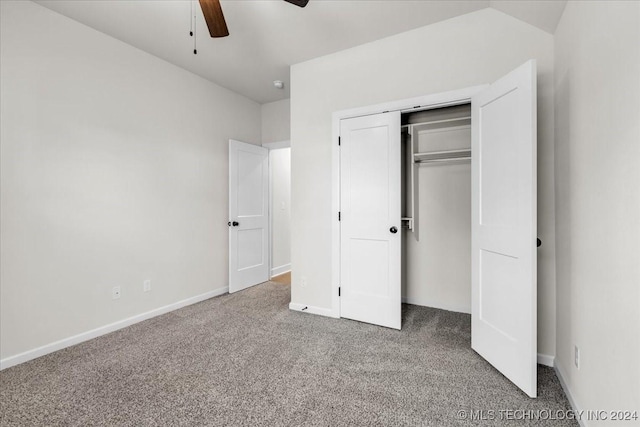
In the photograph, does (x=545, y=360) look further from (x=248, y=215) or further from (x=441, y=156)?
(x=248, y=215)

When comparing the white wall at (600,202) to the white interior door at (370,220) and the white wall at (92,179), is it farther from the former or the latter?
the white wall at (92,179)

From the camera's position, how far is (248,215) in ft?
14.7

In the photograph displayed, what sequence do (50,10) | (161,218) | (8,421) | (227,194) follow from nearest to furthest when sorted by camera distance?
(8,421) < (50,10) < (161,218) < (227,194)

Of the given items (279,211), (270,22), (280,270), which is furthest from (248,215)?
(270,22)

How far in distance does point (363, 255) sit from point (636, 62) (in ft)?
7.46

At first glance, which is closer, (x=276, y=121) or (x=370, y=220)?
(x=370, y=220)

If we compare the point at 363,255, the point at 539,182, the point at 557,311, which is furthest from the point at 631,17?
the point at 363,255

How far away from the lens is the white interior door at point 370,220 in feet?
9.28

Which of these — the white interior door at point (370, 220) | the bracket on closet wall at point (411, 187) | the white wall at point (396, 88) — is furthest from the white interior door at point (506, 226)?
the bracket on closet wall at point (411, 187)

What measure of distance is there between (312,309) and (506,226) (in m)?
2.12

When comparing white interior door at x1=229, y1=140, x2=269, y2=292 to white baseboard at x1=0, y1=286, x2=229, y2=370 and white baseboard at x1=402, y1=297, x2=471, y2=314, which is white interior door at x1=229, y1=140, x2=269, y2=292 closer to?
white baseboard at x1=0, y1=286, x2=229, y2=370

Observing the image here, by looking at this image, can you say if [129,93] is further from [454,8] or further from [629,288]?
[629,288]

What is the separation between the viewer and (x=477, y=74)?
251 centimetres

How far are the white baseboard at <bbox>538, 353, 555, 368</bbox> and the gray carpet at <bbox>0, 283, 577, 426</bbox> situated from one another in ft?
0.23
